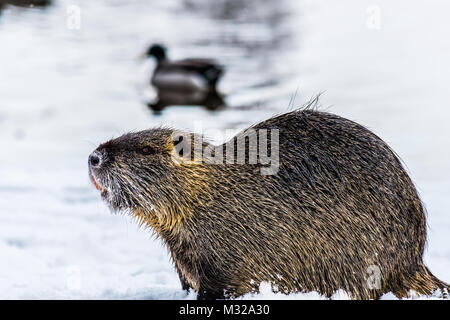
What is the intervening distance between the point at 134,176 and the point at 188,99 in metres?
9.31

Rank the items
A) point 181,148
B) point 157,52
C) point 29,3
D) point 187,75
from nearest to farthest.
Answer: point 181,148 < point 187,75 < point 157,52 < point 29,3

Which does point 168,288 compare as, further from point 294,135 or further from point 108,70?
point 108,70

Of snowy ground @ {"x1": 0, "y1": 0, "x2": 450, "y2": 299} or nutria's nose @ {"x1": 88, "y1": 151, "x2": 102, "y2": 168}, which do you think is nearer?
nutria's nose @ {"x1": 88, "y1": 151, "x2": 102, "y2": 168}

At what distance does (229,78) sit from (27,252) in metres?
9.01

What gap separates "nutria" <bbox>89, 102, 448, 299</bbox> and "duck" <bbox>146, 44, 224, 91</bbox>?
29.8 feet

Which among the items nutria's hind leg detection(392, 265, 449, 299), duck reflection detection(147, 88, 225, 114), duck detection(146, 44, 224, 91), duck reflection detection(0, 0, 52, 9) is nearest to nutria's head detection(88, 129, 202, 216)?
nutria's hind leg detection(392, 265, 449, 299)

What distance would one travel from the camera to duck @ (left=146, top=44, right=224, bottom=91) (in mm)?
13177

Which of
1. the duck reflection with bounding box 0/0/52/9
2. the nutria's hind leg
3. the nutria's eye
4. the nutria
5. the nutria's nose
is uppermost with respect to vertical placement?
the duck reflection with bounding box 0/0/52/9

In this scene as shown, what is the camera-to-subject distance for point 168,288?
4414mm

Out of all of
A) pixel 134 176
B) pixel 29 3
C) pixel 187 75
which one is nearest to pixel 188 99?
pixel 187 75

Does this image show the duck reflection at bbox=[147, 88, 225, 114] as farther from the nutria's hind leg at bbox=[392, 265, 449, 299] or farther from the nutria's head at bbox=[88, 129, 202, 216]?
the nutria's hind leg at bbox=[392, 265, 449, 299]

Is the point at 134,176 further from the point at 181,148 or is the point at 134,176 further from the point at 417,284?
the point at 417,284

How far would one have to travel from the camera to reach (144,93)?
1376 centimetres

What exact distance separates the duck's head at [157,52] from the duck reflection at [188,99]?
1559mm
